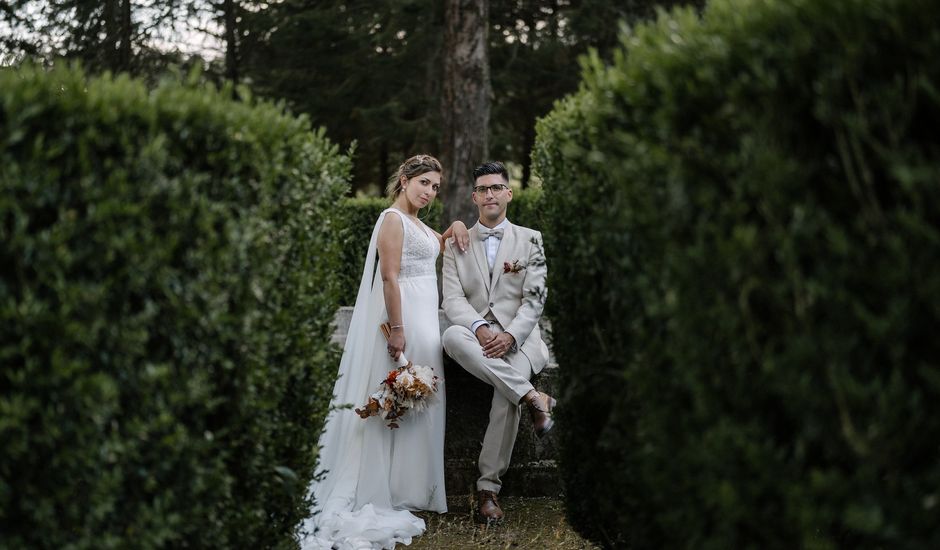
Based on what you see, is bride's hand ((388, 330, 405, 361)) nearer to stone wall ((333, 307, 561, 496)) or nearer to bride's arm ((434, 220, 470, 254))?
stone wall ((333, 307, 561, 496))

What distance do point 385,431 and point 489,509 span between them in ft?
2.82

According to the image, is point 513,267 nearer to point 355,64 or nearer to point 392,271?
point 392,271

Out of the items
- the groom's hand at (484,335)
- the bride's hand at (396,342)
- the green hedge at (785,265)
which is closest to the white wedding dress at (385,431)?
the bride's hand at (396,342)

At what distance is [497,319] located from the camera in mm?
5973

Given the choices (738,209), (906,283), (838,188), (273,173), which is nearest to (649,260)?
(738,209)

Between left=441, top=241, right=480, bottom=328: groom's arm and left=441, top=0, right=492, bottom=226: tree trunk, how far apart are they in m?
5.08

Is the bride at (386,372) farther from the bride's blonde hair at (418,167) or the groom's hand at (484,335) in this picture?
the groom's hand at (484,335)

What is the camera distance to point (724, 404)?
104 inches

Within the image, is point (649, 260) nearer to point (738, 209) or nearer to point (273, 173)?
point (738, 209)

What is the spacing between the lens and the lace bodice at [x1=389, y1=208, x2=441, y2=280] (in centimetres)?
595

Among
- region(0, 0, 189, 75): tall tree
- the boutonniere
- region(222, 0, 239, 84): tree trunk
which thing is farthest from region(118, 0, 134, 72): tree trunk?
the boutonniere

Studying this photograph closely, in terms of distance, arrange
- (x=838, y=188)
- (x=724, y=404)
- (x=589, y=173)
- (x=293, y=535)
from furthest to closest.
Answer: (x=293, y=535) < (x=589, y=173) < (x=724, y=404) < (x=838, y=188)

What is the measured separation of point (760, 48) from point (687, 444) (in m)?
1.23

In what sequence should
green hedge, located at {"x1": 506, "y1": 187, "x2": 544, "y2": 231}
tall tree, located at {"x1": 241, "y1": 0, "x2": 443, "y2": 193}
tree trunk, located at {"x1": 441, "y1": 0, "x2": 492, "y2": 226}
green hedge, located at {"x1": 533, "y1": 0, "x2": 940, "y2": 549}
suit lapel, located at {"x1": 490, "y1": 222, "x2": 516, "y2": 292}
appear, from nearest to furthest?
green hedge, located at {"x1": 533, "y1": 0, "x2": 940, "y2": 549}
suit lapel, located at {"x1": 490, "y1": 222, "x2": 516, "y2": 292}
tree trunk, located at {"x1": 441, "y1": 0, "x2": 492, "y2": 226}
green hedge, located at {"x1": 506, "y1": 187, "x2": 544, "y2": 231}
tall tree, located at {"x1": 241, "y1": 0, "x2": 443, "y2": 193}
